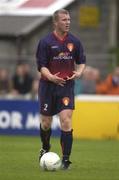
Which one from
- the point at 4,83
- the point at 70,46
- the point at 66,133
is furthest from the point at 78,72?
the point at 4,83

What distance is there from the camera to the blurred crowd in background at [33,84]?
24375 millimetres

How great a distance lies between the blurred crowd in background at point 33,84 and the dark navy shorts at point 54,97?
9935 mm

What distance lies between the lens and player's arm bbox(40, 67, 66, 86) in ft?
45.9

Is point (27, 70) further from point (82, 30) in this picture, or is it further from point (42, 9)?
point (82, 30)

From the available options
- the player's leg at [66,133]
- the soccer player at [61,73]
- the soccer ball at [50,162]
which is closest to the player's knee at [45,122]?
the soccer player at [61,73]

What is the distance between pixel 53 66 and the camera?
46.8ft

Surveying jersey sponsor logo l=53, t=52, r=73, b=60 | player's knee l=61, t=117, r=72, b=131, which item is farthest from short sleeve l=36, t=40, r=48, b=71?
player's knee l=61, t=117, r=72, b=131

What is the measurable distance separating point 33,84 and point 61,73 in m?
11.8

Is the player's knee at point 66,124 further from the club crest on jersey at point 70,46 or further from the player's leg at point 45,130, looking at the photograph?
the club crest on jersey at point 70,46

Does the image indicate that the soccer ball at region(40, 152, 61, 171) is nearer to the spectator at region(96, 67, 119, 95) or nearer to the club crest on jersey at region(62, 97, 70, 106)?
the club crest on jersey at region(62, 97, 70, 106)

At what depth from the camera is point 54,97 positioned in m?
14.3

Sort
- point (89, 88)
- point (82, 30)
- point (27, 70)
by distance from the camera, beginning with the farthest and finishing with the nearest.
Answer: point (82, 30) < point (27, 70) < point (89, 88)

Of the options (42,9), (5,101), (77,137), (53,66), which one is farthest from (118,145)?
(42,9)

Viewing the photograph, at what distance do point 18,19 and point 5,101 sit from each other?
7264 mm
